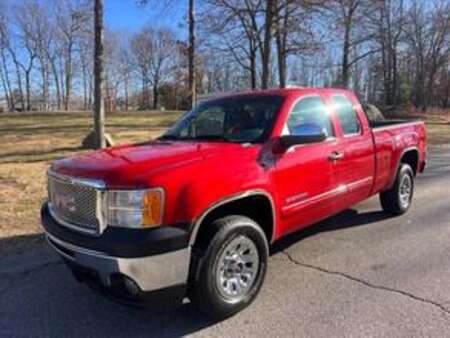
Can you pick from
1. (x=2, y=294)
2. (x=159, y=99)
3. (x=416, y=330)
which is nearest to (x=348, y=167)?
(x=416, y=330)

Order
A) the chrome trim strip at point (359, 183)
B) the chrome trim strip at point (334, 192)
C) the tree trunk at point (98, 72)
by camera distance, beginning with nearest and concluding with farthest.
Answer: the chrome trim strip at point (334, 192), the chrome trim strip at point (359, 183), the tree trunk at point (98, 72)

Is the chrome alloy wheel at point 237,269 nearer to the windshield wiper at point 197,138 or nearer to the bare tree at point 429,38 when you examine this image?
the windshield wiper at point 197,138

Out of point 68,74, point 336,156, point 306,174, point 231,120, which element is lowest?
point 306,174

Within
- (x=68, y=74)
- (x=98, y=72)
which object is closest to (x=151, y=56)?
(x=68, y=74)

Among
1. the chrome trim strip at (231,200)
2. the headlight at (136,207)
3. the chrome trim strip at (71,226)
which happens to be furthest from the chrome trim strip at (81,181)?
the chrome trim strip at (231,200)

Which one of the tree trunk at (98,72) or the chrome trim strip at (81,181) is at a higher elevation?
the tree trunk at (98,72)

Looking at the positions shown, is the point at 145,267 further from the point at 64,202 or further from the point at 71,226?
the point at 64,202

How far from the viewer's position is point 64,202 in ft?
13.3

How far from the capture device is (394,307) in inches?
161

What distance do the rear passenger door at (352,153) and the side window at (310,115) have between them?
0.58ft

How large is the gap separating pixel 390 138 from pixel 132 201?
4026 mm

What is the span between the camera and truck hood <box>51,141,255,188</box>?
3.63 m

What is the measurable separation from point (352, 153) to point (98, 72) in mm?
8270

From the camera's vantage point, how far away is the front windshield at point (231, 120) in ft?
15.7
